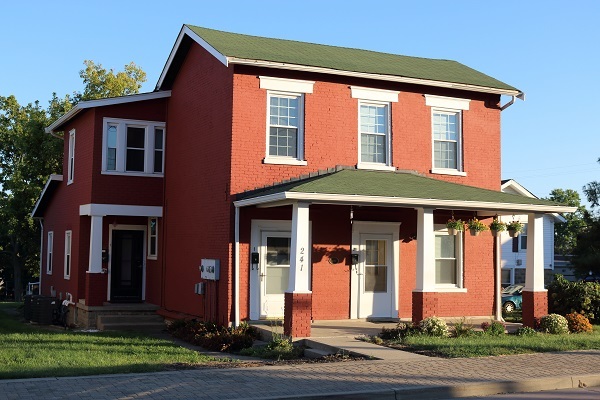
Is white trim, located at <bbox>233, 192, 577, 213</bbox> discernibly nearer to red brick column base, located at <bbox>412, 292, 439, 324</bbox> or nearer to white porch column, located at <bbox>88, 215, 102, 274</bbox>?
red brick column base, located at <bbox>412, 292, 439, 324</bbox>

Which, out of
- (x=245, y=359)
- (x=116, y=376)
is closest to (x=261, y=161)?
(x=245, y=359)

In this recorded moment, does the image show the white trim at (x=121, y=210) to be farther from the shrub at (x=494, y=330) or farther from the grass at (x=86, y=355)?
the shrub at (x=494, y=330)

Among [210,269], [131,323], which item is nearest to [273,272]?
[210,269]

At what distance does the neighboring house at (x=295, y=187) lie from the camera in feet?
56.4

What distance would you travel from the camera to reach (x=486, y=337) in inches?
609

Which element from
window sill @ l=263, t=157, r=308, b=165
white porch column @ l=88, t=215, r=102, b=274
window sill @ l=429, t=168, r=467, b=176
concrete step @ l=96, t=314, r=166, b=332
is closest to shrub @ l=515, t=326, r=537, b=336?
window sill @ l=429, t=168, r=467, b=176

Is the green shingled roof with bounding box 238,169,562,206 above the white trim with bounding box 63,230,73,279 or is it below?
above

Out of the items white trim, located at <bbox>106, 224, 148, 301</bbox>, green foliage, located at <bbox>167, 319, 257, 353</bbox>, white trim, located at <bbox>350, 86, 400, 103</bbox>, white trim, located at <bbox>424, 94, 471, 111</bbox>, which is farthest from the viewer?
white trim, located at <bbox>106, 224, 148, 301</bbox>

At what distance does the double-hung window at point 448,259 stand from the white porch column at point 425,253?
311 centimetres

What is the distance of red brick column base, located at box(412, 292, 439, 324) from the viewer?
53.1 feet

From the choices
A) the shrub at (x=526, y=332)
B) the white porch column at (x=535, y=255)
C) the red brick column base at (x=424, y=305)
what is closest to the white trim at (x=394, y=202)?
the white porch column at (x=535, y=255)

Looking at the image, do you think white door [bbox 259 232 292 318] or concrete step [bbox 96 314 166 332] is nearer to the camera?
white door [bbox 259 232 292 318]

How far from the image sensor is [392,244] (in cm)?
1908

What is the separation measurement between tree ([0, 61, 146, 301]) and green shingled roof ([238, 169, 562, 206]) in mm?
21205
